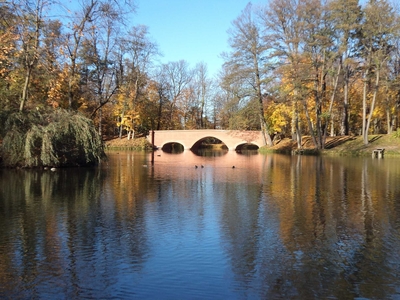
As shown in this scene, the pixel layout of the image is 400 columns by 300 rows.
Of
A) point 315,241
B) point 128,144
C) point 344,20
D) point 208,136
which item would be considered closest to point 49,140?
point 315,241

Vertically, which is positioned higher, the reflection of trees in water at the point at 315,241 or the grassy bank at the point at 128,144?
the grassy bank at the point at 128,144

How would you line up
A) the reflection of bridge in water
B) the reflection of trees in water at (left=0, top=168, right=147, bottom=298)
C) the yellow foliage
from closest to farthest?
the reflection of trees in water at (left=0, top=168, right=147, bottom=298), the yellow foliage, the reflection of bridge in water

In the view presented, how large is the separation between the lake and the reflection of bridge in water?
119 ft

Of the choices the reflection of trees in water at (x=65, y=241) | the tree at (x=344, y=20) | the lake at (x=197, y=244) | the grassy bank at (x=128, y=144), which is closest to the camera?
the lake at (x=197, y=244)

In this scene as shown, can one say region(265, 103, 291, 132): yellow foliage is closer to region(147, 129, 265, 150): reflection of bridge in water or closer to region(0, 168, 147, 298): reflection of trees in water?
region(147, 129, 265, 150): reflection of bridge in water

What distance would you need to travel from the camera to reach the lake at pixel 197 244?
5188mm

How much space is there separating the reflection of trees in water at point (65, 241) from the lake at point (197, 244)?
0.02m

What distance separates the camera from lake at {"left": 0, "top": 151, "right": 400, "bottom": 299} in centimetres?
519

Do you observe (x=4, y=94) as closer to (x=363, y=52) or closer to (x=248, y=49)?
(x=248, y=49)

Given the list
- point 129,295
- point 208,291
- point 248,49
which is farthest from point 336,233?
point 248,49

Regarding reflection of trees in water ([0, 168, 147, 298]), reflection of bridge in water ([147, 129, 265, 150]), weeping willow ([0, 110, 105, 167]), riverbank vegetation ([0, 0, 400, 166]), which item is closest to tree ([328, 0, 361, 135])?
riverbank vegetation ([0, 0, 400, 166])

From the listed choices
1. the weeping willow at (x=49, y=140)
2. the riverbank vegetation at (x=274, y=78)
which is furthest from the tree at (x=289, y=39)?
the weeping willow at (x=49, y=140)

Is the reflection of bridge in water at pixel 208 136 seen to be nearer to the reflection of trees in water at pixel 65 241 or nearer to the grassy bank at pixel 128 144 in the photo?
the grassy bank at pixel 128 144

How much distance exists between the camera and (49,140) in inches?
716
